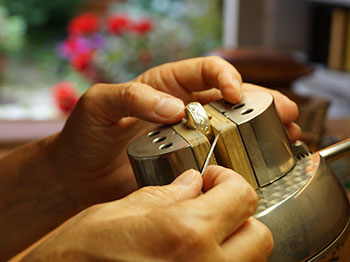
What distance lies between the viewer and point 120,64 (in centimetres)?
206

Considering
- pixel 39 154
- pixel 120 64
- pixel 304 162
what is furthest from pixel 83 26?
pixel 304 162

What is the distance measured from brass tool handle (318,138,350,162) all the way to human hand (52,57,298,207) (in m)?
0.08

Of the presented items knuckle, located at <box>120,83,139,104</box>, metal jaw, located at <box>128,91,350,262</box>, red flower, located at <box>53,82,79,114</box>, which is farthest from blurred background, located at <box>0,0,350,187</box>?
knuckle, located at <box>120,83,139,104</box>

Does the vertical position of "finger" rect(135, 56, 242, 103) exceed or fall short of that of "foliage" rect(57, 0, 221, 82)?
it exceeds it

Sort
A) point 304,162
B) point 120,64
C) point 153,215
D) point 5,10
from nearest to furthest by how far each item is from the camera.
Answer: point 153,215 < point 304,162 < point 120,64 < point 5,10

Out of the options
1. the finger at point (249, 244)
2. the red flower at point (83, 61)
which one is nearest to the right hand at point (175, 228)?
the finger at point (249, 244)

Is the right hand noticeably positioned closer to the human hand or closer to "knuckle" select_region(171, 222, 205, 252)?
"knuckle" select_region(171, 222, 205, 252)

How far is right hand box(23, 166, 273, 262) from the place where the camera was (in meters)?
0.31

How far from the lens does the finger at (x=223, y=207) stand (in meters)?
0.32

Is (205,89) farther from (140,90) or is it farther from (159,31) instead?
(159,31)

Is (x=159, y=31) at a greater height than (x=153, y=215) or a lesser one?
lesser

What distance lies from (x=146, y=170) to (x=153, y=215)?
8 cm

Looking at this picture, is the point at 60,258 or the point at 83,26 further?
the point at 83,26

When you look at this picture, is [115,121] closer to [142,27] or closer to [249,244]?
[249,244]
